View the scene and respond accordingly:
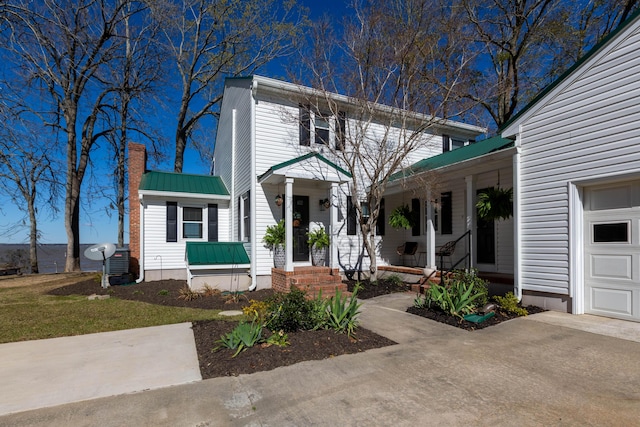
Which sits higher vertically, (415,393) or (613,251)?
(613,251)

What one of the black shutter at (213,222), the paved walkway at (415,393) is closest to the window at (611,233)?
the paved walkway at (415,393)

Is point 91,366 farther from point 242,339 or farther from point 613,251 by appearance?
point 613,251

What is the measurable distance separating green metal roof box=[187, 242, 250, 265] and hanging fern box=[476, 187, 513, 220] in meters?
7.06

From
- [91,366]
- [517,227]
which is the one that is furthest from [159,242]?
[517,227]

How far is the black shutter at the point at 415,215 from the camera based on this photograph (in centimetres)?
1135

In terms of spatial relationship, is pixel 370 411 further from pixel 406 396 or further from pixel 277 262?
pixel 277 262

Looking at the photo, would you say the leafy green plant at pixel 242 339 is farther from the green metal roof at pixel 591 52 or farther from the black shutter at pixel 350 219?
the green metal roof at pixel 591 52

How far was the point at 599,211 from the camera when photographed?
242 inches

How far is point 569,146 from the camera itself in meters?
6.44

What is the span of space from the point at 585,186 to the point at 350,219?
673 centimetres

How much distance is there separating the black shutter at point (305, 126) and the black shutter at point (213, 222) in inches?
184

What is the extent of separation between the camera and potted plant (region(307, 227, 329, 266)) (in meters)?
10.0

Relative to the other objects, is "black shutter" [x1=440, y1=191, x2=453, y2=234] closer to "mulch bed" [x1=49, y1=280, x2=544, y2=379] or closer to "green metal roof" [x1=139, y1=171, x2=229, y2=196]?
"mulch bed" [x1=49, y1=280, x2=544, y2=379]

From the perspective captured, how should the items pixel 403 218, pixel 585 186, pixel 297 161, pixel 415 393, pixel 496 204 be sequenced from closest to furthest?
1. pixel 415 393
2. pixel 585 186
3. pixel 496 204
4. pixel 297 161
5. pixel 403 218
